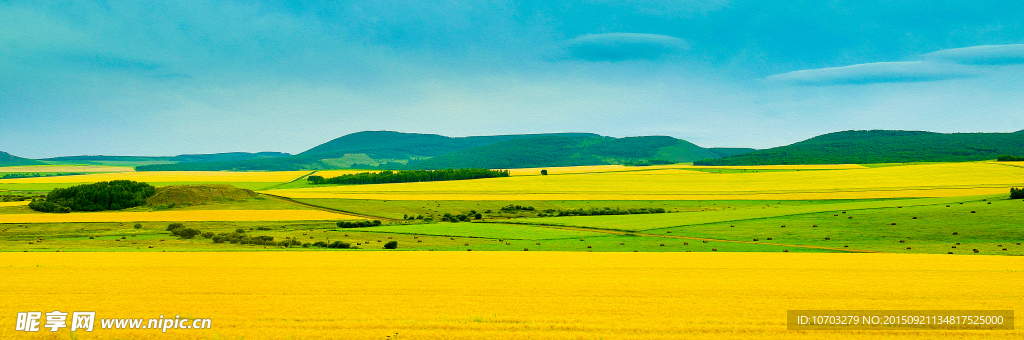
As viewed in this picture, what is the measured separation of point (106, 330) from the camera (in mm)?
15891

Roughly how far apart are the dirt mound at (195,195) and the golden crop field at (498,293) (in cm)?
7109

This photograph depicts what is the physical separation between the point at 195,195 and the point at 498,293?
98311 millimetres

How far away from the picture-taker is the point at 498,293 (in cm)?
2150

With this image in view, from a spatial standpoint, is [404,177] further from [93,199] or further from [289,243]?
[289,243]

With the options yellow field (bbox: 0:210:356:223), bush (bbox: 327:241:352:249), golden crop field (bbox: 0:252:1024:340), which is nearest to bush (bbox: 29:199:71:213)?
yellow field (bbox: 0:210:356:223)

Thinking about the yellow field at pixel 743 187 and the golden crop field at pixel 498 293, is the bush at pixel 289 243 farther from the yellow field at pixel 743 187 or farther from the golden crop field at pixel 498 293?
the yellow field at pixel 743 187

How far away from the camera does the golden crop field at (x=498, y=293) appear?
621 inches

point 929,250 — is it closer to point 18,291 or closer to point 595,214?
point 595,214

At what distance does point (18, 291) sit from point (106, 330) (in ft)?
31.6

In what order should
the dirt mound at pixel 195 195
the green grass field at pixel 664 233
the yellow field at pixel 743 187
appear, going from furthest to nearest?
the dirt mound at pixel 195 195, the yellow field at pixel 743 187, the green grass field at pixel 664 233

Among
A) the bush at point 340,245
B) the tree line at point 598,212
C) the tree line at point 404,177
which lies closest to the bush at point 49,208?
the bush at point 340,245

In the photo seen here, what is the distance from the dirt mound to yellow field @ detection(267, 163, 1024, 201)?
12.9m

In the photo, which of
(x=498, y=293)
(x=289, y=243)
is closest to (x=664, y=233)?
(x=289, y=243)

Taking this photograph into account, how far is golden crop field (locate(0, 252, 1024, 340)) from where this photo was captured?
15781 mm
